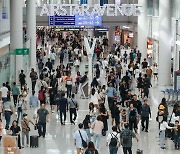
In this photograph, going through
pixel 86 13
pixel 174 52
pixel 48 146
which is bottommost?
pixel 48 146

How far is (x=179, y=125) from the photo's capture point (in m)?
19.9

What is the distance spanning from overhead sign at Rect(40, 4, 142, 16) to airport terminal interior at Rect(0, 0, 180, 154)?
74 millimetres

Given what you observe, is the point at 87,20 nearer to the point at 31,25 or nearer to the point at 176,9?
the point at 31,25

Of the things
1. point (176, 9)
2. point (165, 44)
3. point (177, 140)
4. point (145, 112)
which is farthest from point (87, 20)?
point (177, 140)

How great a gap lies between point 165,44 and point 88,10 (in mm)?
10697

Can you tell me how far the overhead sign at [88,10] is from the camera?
46.4 metres

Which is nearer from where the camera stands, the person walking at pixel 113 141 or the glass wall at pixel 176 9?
the person walking at pixel 113 141

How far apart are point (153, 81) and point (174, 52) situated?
10.8 feet

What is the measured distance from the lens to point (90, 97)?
3192 cm

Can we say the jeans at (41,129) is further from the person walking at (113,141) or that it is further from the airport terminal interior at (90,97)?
the person walking at (113,141)

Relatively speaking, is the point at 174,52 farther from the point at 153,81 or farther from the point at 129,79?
the point at 129,79

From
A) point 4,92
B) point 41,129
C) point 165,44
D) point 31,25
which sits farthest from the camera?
point 31,25

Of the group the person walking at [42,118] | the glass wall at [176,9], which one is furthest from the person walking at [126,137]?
the glass wall at [176,9]

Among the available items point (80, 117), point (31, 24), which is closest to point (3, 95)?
point (80, 117)
